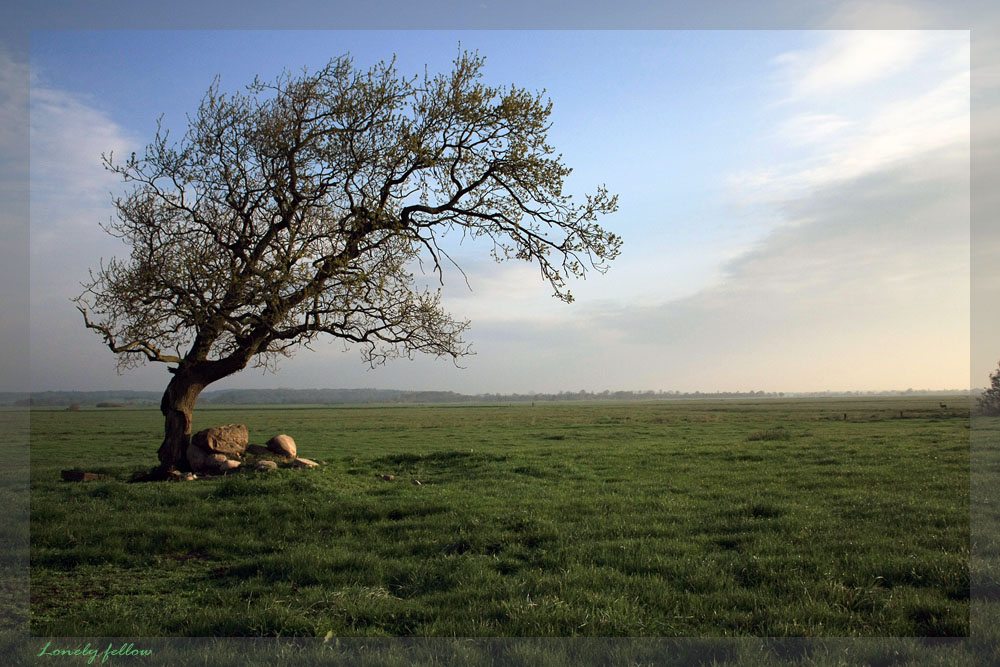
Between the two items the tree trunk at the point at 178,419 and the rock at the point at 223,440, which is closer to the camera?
the tree trunk at the point at 178,419

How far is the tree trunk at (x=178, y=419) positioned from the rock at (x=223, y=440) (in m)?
0.49

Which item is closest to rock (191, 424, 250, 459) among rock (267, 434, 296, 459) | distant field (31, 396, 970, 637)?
rock (267, 434, 296, 459)

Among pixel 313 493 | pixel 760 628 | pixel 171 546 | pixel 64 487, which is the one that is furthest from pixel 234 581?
pixel 64 487

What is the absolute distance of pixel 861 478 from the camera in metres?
17.0

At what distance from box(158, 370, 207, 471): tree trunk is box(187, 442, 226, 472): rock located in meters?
0.22

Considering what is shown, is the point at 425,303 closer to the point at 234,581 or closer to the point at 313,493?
the point at 313,493

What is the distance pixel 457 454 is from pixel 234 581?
14.8 m

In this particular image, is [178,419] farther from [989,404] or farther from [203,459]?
[989,404]

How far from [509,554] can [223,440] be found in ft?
47.3

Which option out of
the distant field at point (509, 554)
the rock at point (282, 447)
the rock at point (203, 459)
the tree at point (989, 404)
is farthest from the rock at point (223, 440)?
the tree at point (989, 404)

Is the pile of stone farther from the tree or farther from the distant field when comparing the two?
the tree

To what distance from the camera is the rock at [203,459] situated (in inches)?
757

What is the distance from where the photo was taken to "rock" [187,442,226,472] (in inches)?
757

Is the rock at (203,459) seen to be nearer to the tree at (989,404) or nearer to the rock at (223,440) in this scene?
the rock at (223,440)
